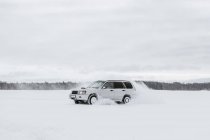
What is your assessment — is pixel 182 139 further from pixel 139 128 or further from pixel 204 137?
pixel 139 128

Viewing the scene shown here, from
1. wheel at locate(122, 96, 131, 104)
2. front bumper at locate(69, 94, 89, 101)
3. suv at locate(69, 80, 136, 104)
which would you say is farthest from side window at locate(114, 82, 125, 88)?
front bumper at locate(69, 94, 89, 101)

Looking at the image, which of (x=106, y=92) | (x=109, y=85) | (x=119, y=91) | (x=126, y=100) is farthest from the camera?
(x=126, y=100)

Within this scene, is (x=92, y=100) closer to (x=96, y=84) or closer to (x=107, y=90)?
(x=107, y=90)

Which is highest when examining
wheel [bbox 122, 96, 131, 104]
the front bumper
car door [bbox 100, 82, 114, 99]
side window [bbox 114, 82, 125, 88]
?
side window [bbox 114, 82, 125, 88]

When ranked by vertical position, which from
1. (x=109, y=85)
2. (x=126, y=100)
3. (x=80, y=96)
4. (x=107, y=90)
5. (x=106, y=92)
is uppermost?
(x=109, y=85)

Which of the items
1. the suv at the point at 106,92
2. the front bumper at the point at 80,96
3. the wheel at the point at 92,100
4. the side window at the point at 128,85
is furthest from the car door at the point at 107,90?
the side window at the point at 128,85

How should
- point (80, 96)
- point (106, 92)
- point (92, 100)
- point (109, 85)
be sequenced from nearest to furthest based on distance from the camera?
point (92, 100)
point (80, 96)
point (106, 92)
point (109, 85)

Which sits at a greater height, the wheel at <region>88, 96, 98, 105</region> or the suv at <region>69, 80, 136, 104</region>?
the suv at <region>69, 80, 136, 104</region>

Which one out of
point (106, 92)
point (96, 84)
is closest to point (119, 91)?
point (106, 92)

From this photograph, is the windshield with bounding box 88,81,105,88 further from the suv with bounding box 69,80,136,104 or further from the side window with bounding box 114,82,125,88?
the side window with bounding box 114,82,125,88

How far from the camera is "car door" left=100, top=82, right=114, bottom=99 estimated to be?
1086 inches

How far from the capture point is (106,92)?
2778 cm

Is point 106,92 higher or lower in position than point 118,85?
lower

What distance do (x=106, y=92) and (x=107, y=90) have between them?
15cm
